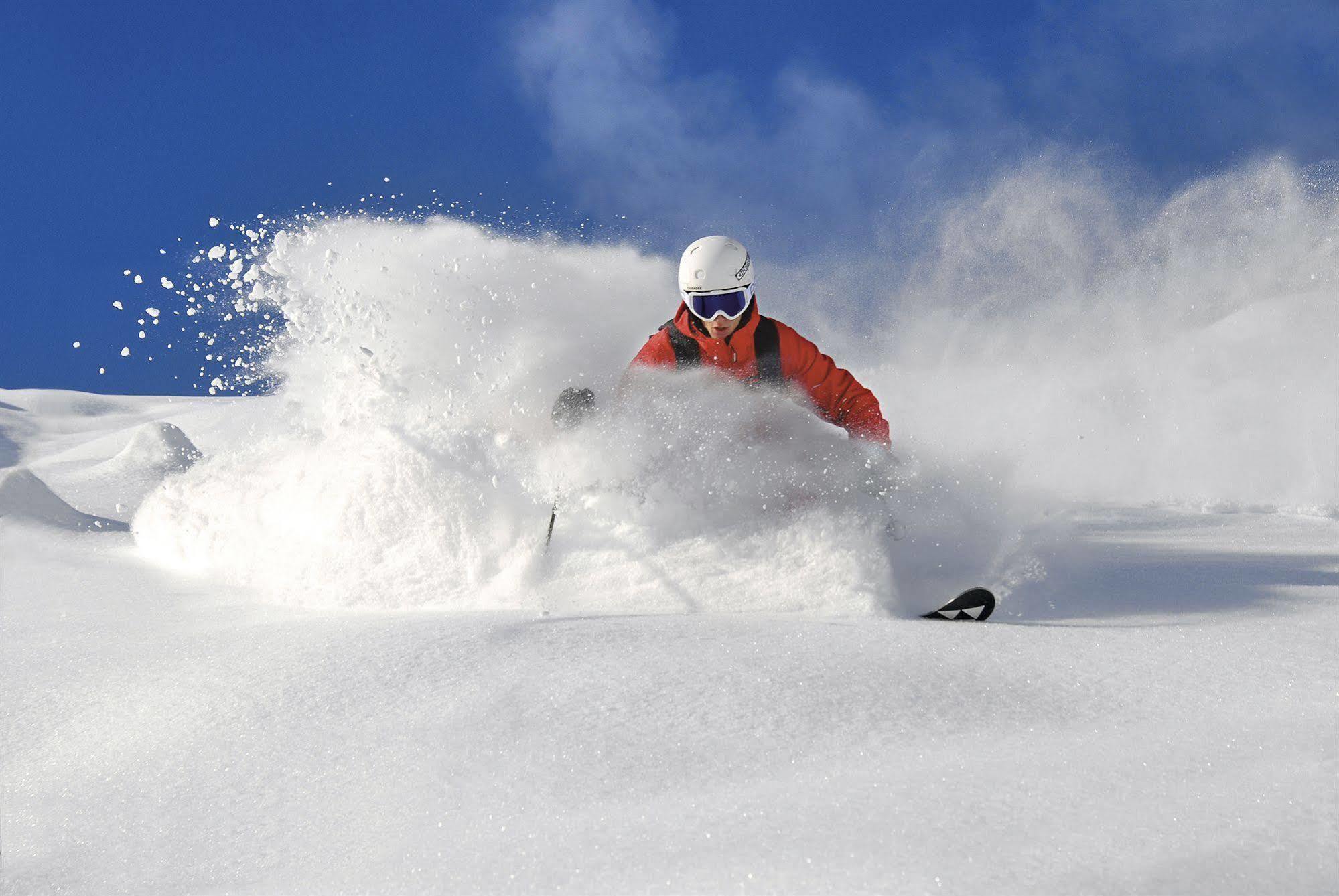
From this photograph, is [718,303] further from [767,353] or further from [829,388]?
[829,388]

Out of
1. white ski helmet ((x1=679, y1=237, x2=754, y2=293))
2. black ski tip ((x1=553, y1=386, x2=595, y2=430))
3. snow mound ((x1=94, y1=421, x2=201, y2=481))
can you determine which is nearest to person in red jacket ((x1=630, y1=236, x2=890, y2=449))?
white ski helmet ((x1=679, y1=237, x2=754, y2=293))

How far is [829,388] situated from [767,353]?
0.38 meters

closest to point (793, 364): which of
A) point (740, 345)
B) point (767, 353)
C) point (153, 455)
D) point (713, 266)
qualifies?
point (767, 353)

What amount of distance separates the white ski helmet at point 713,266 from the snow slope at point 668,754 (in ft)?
5.83

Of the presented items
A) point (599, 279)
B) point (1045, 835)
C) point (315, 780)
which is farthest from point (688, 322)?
point (1045, 835)

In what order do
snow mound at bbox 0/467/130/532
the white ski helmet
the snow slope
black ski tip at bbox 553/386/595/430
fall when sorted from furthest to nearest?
snow mound at bbox 0/467/130/532, the white ski helmet, black ski tip at bbox 553/386/595/430, the snow slope

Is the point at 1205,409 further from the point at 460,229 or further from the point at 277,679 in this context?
the point at 277,679

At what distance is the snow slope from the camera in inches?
68.1

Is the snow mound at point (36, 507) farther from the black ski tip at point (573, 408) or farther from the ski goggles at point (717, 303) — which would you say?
the ski goggles at point (717, 303)

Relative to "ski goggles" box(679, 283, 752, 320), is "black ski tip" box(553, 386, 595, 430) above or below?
below

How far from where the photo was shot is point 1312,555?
16.5 ft

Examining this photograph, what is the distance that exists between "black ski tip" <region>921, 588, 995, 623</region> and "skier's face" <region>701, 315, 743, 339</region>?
1726mm

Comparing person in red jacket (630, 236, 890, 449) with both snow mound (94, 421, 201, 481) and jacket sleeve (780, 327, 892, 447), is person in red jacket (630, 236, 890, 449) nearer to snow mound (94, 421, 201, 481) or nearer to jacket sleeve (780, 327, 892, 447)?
jacket sleeve (780, 327, 892, 447)

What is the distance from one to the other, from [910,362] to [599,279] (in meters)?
4.13
